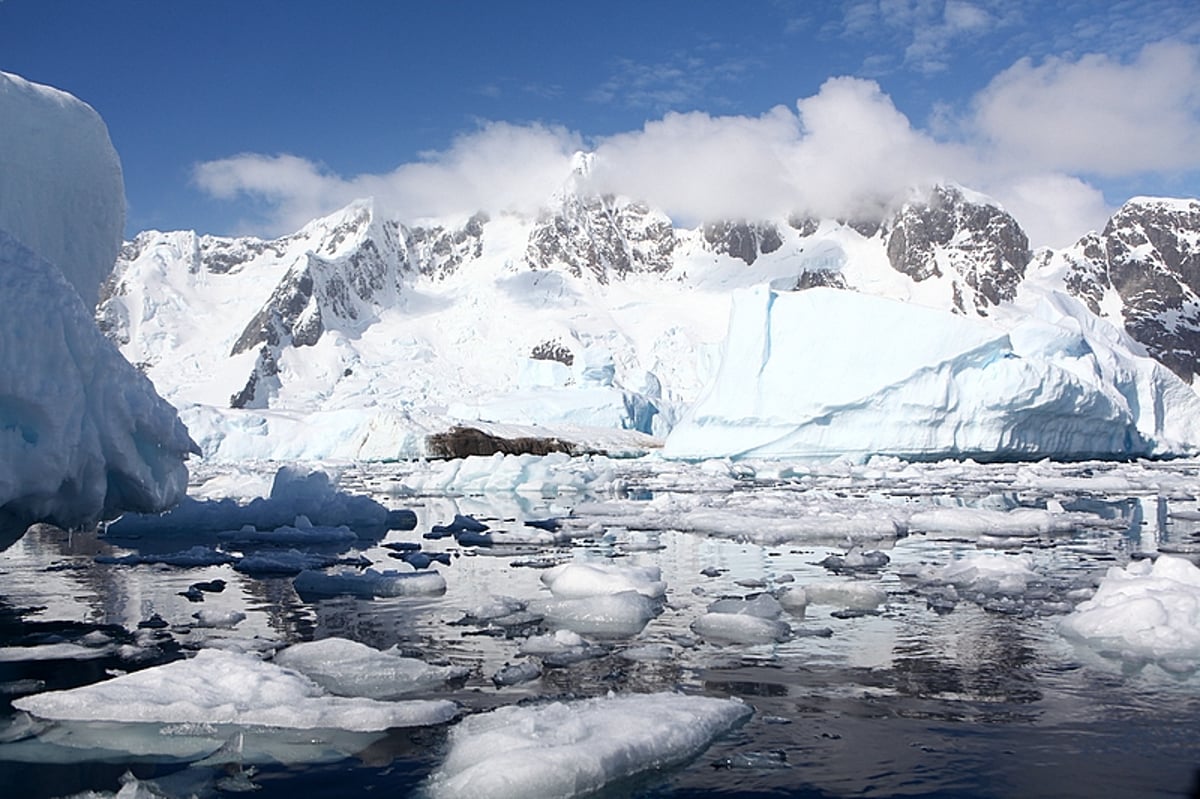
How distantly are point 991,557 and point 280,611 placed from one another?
6611 millimetres

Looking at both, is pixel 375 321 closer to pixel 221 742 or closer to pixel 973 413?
pixel 973 413

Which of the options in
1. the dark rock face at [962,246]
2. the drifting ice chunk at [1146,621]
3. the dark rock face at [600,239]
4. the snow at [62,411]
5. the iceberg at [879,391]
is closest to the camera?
the drifting ice chunk at [1146,621]

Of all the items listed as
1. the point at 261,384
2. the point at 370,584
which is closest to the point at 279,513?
the point at 370,584

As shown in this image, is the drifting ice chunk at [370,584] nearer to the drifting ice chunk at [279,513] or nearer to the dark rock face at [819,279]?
the drifting ice chunk at [279,513]

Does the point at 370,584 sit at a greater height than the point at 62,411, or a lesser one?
lesser

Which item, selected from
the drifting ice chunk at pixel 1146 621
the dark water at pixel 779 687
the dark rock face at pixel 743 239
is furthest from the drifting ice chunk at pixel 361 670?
the dark rock face at pixel 743 239

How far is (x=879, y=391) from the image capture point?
A: 108 feet

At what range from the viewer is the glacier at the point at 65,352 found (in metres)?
7.91

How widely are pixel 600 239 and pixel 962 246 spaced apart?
4588cm

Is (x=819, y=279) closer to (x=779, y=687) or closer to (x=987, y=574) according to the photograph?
(x=987, y=574)

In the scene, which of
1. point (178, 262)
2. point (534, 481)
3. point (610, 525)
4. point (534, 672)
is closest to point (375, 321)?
point (178, 262)

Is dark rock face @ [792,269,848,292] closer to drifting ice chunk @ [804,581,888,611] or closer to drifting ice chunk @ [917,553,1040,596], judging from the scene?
drifting ice chunk @ [917,553,1040,596]

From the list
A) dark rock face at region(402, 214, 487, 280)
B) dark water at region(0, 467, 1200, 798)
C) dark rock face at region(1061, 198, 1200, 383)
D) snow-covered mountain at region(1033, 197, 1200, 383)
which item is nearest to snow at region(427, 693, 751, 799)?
dark water at region(0, 467, 1200, 798)

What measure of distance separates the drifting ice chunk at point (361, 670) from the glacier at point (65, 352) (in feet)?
10.4
